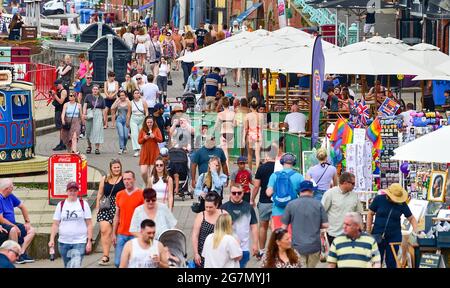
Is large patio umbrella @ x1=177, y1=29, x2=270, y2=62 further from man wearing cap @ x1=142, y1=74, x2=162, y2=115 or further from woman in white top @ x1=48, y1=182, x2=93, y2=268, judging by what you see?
woman in white top @ x1=48, y1=182, x2=93, y2=268

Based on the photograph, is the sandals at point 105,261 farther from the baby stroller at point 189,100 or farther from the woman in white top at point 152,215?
the baby stroller at point 189,100

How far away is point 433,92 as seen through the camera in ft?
124

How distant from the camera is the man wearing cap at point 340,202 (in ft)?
64.2

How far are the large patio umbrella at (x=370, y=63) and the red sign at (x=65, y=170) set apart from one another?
29.0 feet

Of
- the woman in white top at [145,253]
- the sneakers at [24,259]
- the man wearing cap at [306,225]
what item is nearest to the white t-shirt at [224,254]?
the woman in white top at [145,253]

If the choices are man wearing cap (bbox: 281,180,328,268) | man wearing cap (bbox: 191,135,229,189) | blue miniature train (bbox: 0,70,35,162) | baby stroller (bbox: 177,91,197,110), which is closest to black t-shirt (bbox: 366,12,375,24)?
baby stroller (bbox: 177,91,197,110)

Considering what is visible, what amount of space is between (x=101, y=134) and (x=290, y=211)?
13469mm

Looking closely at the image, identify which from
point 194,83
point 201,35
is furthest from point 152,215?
point 201,35

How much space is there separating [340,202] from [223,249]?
132 inches

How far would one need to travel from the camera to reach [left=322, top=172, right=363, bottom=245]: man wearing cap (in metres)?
19.6

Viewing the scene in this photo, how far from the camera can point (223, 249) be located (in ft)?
54.4
